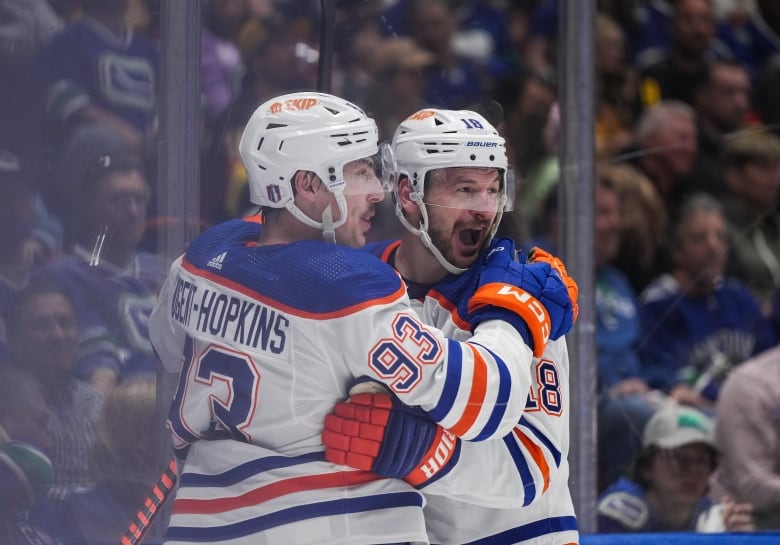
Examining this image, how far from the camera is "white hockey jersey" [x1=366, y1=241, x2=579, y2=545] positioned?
1.94 metres

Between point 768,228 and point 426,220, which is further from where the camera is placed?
point 768,228

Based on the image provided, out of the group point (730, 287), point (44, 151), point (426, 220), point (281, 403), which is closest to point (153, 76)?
point (44, 151)

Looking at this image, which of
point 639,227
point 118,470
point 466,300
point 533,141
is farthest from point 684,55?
point 118,470

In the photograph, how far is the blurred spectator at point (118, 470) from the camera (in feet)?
7.09

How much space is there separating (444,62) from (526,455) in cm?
91

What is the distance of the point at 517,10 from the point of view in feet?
10.6

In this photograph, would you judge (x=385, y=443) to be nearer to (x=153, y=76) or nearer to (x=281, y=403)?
(x=281, y=403)

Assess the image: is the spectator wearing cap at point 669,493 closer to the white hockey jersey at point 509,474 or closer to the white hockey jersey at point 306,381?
the white hockey jersey at point 509,474

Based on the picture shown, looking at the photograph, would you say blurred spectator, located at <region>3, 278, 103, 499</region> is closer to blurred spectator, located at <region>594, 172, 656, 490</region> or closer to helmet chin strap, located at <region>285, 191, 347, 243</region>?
helmet chin strap, located at <region>285, 191, 347, 243</region>

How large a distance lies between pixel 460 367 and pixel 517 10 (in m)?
1.67

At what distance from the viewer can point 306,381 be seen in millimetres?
1794

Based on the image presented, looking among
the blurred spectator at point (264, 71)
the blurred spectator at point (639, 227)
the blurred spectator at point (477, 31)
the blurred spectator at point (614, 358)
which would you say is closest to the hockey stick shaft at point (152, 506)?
the blurred spectator at point (264, 71)

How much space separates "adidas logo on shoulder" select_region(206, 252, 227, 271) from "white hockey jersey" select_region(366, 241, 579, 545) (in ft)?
1.19

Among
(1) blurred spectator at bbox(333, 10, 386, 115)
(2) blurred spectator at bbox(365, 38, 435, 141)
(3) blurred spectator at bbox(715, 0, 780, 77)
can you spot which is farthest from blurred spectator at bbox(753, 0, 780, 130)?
(1) blurred spectator at bbox(333, 10, 386, 115)
